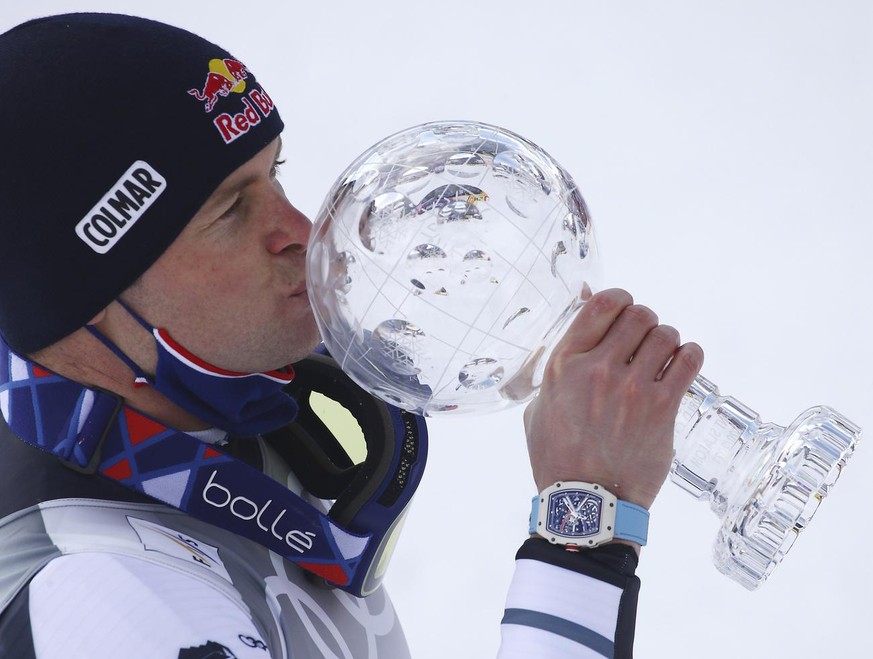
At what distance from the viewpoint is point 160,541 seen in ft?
3.21

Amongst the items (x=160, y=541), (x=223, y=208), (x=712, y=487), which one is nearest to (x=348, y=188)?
(x=223, y=208)

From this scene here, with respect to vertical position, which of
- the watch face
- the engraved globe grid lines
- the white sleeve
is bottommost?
the white sleeve

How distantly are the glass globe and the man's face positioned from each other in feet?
0.19

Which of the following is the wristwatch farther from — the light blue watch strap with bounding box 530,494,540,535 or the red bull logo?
the red bull logo

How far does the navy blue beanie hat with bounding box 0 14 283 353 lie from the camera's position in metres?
1.03

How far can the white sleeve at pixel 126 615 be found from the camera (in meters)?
0.84

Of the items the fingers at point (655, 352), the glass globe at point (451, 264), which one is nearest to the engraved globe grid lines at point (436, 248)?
the glass globe at point (451, 264)

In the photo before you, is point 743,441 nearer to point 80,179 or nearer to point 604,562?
point 604,562

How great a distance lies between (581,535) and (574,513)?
0.02 metres

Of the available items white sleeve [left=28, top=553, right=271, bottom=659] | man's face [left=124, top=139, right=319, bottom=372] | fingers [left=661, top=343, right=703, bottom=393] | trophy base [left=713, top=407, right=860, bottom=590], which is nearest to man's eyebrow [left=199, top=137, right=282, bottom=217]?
man's face [left=124, top=139, right=319, bottom=372]

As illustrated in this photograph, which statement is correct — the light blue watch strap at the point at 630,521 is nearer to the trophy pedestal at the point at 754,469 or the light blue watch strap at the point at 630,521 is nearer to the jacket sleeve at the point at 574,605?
the jacket sleeve at the point at 574,605

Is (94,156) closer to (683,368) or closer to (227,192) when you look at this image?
(227,192)

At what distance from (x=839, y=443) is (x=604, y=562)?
0.26 metres

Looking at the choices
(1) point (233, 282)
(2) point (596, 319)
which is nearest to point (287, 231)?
(1) point (233, 282)
